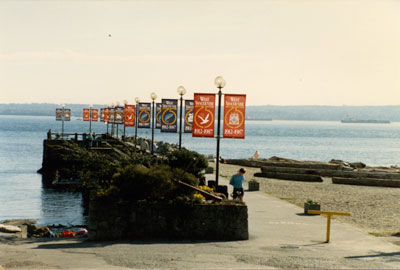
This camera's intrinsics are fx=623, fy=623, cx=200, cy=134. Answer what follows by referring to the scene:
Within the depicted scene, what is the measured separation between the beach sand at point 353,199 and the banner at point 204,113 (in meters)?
5.57

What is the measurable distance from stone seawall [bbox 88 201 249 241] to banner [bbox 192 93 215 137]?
7.19 m

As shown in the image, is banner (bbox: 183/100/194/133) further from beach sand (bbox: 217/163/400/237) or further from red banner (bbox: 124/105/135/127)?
red banner (bbox: 124/105/135/127)

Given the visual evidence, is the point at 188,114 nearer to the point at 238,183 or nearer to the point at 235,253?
the point at 238,183

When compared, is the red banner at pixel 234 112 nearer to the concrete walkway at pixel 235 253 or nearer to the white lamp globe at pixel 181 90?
the concrete walkway at pixel 235 253

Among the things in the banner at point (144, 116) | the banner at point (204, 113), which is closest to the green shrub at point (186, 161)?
the banner at point (204, 113)

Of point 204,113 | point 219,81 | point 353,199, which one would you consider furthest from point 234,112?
point 353,199

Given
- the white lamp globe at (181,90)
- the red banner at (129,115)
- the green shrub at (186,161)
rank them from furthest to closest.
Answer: the red banner at (129,115), the white lamp globe at (181,90), the green shrub at (186,161)

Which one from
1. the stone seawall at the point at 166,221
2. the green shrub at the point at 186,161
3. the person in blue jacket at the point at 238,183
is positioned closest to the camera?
the stone seawall at the point at 166,221

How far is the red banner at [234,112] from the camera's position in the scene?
2225 cm

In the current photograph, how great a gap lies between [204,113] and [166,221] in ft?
24.2

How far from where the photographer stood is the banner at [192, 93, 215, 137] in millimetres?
23359

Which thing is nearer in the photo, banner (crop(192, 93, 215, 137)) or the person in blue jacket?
the person in blue jacket

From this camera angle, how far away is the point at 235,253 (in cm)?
1447

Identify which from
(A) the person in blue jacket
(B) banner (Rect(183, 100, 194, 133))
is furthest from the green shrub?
(B) banner (Rect(183, 100, 194, 133))
